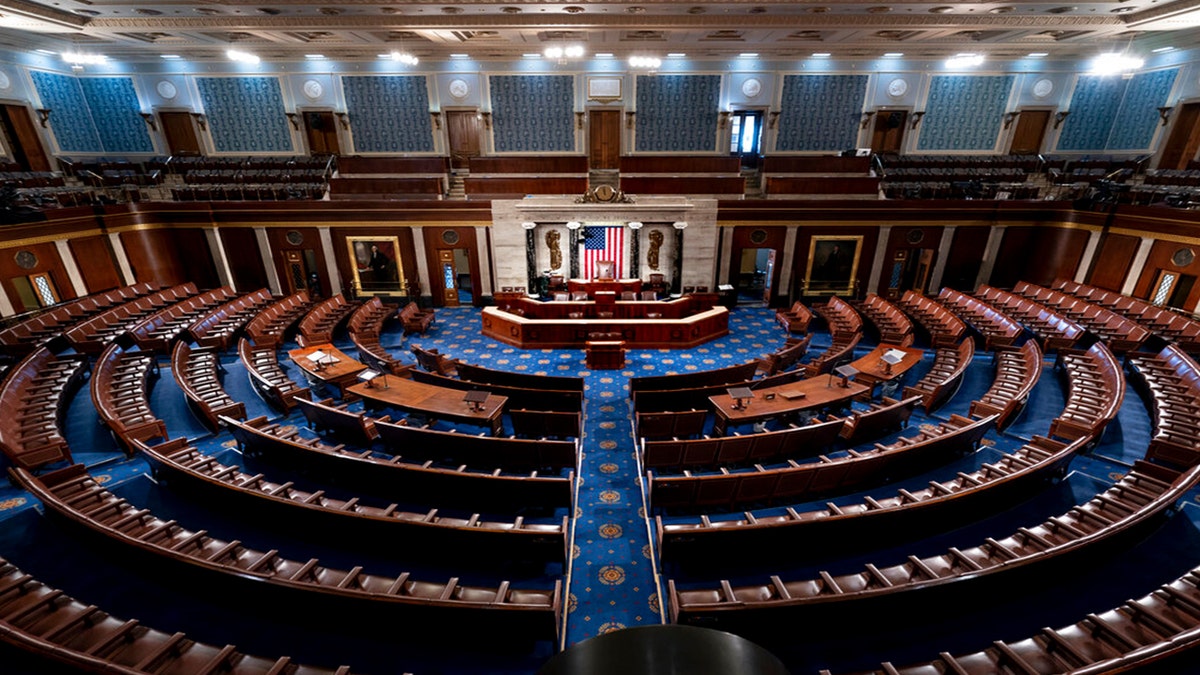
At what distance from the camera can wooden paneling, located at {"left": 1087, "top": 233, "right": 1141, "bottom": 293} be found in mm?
12438

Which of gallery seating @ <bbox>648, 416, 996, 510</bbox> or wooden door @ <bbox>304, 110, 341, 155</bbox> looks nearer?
gallery seating @ <bbox>648, 416, 996, 510</bbox>

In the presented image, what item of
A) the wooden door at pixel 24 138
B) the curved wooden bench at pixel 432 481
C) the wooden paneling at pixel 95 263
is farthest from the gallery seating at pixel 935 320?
the wooden door at pixel 24 138

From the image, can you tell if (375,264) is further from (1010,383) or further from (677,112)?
(1010,383)

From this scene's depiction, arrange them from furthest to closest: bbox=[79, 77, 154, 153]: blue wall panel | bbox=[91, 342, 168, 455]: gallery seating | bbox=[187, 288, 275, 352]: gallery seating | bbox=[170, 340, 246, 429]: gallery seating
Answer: bbox=[79, 77, 154, 153]: blue wall panel < bbox=[187, 288, 275, 352]: gallery seating < bbox=[170, 340, 246, 429]: gallery seating < bbox=[91, 342, 168, 455]: gallery seating

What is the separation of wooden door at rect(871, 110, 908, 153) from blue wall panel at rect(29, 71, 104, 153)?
28.5 metres

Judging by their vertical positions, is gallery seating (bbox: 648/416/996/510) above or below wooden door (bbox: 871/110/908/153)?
below

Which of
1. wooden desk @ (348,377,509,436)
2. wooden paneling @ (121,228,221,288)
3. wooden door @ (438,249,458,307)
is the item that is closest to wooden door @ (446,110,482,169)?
wooden door @ (438,249,458,307)

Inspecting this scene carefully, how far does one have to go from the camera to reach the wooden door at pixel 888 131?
17.7 meters

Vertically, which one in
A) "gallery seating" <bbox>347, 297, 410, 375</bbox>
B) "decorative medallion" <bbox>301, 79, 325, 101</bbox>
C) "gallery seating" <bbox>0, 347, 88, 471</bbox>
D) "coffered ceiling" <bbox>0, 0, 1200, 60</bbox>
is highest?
"coffered ceiling" <bbox>0, 0, 1200, 60</bbox>

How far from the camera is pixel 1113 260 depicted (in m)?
12.8

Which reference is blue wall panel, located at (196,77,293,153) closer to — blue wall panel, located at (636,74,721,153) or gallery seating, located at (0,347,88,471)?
gallery seating, located at (0,347,88,471)

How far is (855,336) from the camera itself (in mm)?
11234

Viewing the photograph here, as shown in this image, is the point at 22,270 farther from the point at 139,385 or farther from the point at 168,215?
the point at 139,385

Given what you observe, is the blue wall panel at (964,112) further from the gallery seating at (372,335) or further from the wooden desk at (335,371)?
the wooden desk at (335,371)
